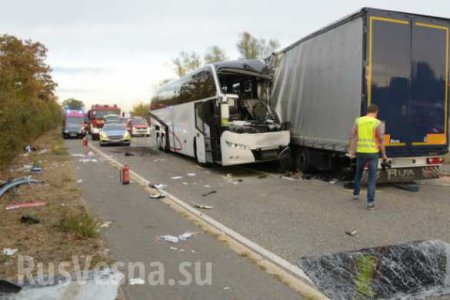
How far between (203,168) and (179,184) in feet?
12.1

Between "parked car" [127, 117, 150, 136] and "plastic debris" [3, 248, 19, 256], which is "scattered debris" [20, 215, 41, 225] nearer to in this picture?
"plastic debris" [3, 248, 19, 256]

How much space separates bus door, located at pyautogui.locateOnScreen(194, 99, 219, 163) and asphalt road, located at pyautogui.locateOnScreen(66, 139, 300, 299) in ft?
16.1

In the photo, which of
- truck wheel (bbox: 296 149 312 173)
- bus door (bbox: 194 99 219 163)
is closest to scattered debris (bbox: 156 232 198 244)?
truck wheel (bbox: 296 149 312 173)

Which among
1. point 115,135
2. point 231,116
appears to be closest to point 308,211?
point 231,116

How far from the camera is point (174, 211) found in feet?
28.1

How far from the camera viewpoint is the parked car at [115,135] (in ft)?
90.8

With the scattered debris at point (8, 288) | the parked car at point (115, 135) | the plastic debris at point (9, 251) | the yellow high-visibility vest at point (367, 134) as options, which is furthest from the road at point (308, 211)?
the parked car at point (115, 135)

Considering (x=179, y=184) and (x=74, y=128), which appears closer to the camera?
(x=179, y=184)

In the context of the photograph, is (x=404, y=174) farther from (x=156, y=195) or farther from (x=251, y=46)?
(x=251, y=46)

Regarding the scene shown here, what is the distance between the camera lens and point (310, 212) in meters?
8.37

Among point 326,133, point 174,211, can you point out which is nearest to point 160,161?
point 326,133

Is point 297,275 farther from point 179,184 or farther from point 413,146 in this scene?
point 179,184

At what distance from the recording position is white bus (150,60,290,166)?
13.3 m

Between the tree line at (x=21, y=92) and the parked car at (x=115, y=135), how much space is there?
3.77 meters
